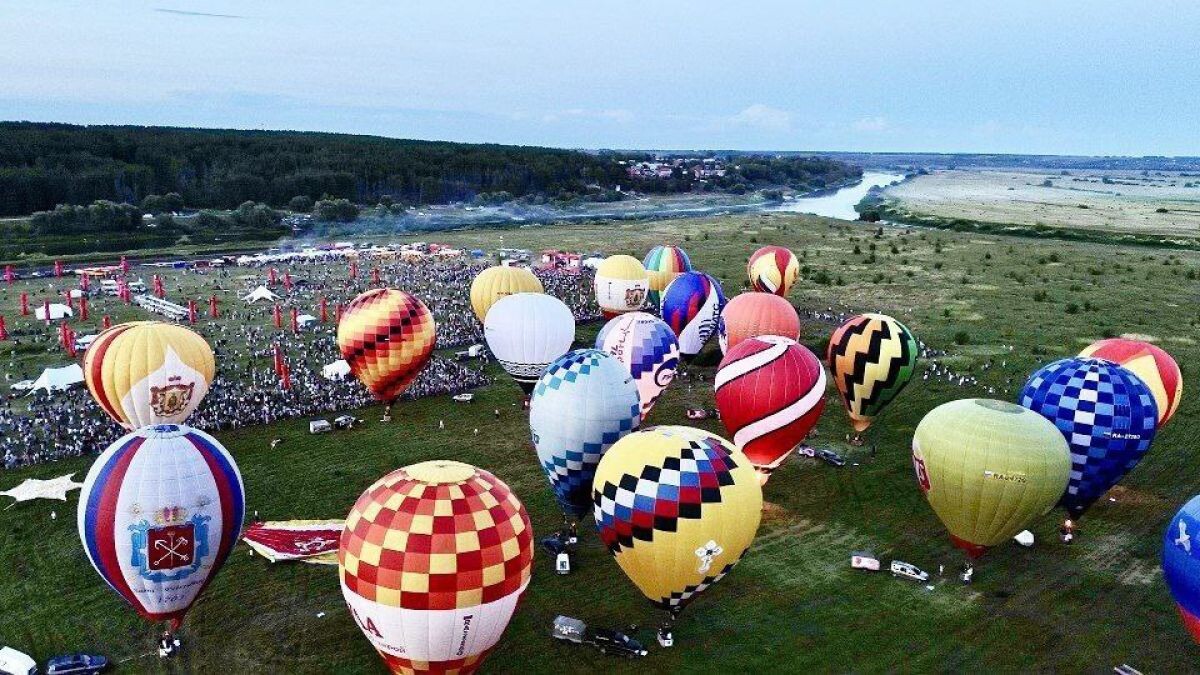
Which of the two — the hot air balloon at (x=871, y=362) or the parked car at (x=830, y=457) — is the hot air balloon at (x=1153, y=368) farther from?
the parked car at (x=830, y=457)

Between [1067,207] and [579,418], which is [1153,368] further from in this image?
[1067,207]

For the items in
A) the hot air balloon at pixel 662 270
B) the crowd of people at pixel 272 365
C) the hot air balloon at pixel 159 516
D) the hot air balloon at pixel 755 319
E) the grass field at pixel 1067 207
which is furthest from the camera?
the grass field at pixel 1067 207

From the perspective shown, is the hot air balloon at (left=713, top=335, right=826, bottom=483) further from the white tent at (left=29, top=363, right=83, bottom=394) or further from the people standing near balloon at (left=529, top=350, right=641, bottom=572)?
the white tent at (left=29, top=363, right=83, bottom=394)

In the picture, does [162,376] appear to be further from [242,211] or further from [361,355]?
[242,211]

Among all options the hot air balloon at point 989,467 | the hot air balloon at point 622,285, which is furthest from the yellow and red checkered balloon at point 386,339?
the hot air balloon at point 989,467

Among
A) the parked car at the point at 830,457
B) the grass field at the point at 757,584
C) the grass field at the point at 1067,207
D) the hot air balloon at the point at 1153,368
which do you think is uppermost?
the hot air balloon at the point at 1153,368

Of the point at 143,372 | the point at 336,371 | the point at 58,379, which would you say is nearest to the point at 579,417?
the point at 143,372

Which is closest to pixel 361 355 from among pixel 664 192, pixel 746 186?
pixel 664 192

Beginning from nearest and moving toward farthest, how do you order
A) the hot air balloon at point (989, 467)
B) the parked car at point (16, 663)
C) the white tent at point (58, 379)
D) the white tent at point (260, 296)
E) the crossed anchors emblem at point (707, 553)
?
1. the parked car at point (16, 663)
2. the crossed anchors emblem at point (707, 553)
3. the hot air balloon at point (989, 467)
4. the white tent at point (58, 379)
5. the white tent at point (260, 296)
